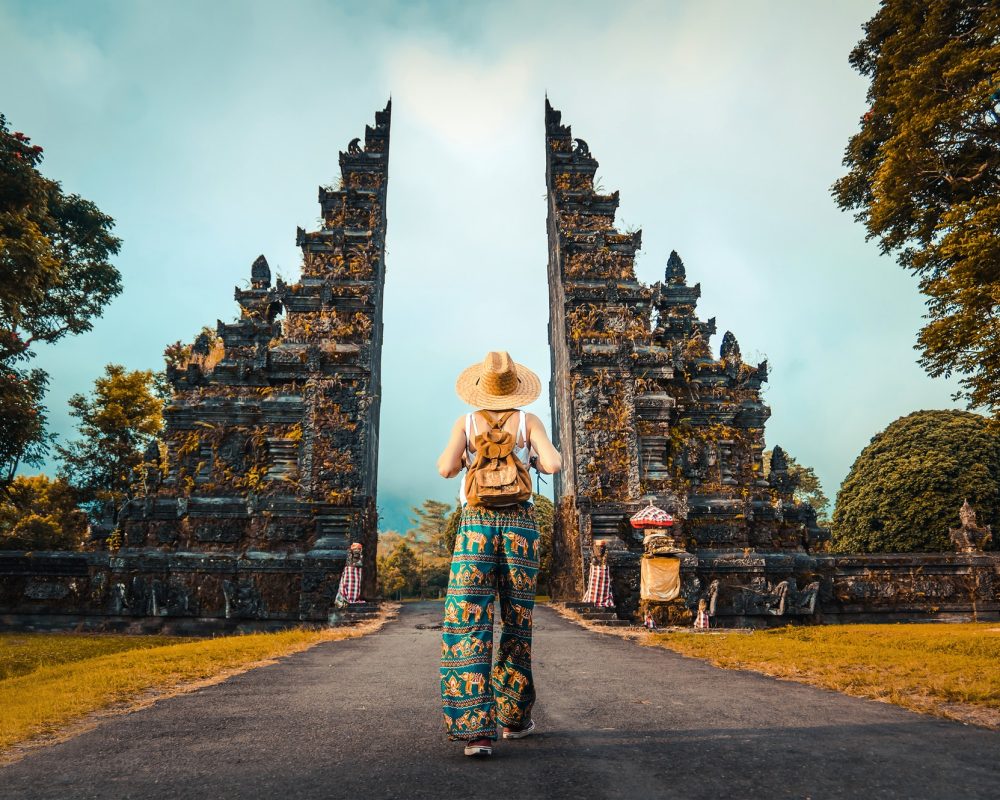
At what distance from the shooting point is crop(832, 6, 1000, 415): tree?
34.1ft

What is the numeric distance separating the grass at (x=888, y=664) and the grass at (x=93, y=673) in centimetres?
537

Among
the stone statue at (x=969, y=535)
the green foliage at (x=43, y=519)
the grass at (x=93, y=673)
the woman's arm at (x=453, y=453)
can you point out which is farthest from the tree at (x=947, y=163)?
the green foliage at (x=43, y=519)

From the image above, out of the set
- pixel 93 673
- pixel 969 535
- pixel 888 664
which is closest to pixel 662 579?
pixel 888 664

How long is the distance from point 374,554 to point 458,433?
14.7m

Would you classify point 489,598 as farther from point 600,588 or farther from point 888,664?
point 600,588

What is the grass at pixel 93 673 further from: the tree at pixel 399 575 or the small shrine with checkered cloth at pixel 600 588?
the tree at pixel 399 575

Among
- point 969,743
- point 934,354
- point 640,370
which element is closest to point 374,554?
point 640,370

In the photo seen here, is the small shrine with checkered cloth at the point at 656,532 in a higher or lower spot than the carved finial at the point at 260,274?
lower

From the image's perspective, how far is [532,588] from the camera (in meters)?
3.63

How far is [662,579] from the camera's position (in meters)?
11.1

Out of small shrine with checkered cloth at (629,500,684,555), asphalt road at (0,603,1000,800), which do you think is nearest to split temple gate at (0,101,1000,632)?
small shrine with checkered cloth at (629,500,684,555)

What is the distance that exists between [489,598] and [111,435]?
2880 centimetres

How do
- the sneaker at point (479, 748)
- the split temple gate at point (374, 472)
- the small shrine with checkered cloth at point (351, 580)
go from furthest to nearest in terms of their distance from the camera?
the split temple gate at point (374, 472)
the small shrine with checkered cloth at point (351, 580)
the sneaker at point (479, 748)

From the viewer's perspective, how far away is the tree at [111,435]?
26.4 metres
